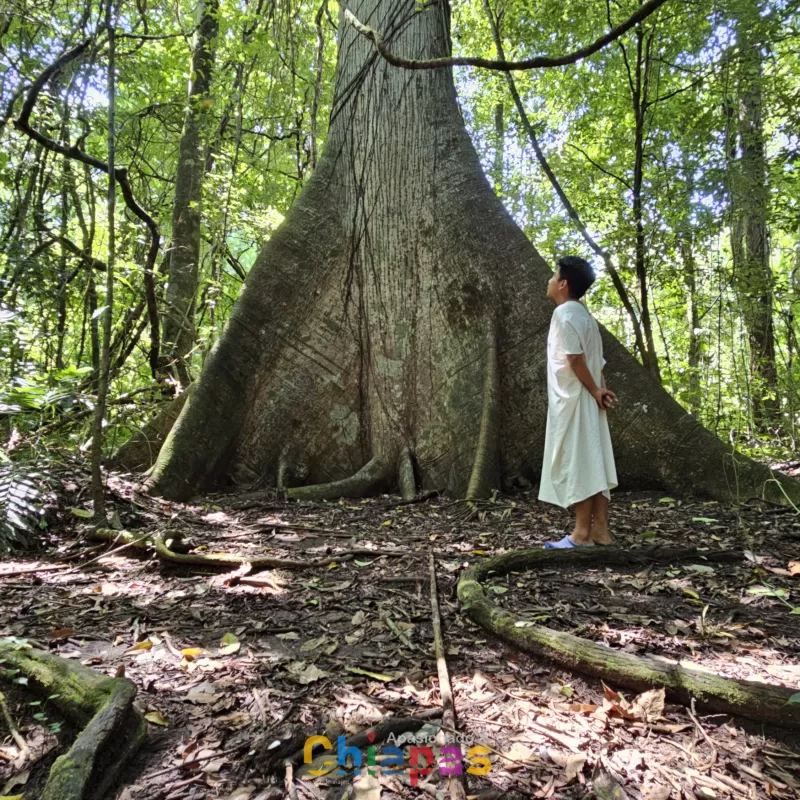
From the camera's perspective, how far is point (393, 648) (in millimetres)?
2084

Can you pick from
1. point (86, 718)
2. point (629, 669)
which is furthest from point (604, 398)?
point (86, 718)

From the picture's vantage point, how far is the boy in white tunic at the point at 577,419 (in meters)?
3.27

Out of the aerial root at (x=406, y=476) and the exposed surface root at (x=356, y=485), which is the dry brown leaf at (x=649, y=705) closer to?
the aerial root at (x=406, y=476)

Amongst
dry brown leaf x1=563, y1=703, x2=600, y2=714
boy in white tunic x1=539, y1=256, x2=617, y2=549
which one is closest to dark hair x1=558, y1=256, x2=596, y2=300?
boy in white tunic x1=539, y1=256, x2=617, y2=549

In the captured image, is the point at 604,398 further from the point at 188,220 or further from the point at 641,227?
the point at 188,220

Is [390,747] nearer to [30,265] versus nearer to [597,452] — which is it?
[597,452]

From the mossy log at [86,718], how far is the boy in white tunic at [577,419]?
2322 millimetres

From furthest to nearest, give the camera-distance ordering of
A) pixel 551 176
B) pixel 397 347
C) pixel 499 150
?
1. pixel 499 150
2. pixel 551 176
3. pixel 397 347

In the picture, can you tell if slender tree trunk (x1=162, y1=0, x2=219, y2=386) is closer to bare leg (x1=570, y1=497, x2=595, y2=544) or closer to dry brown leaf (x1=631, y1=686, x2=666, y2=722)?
bare leg (x1=570, y1=497, x2=595, y2=544)

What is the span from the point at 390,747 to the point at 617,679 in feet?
2.47

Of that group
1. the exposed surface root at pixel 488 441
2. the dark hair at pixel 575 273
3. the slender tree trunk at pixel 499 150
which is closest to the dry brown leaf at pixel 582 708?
the dark hair at pixel 575 273

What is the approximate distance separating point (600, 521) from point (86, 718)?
2665mm

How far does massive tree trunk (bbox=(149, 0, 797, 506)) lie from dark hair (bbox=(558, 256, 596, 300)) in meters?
1.42

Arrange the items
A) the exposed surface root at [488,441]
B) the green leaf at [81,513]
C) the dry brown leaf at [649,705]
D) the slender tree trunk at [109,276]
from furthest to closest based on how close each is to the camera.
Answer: the exposed surface root at [488,441], the green leaf at [81,513], the slender tree trunk at [109,276], the dry brown leaf at [649,705]
